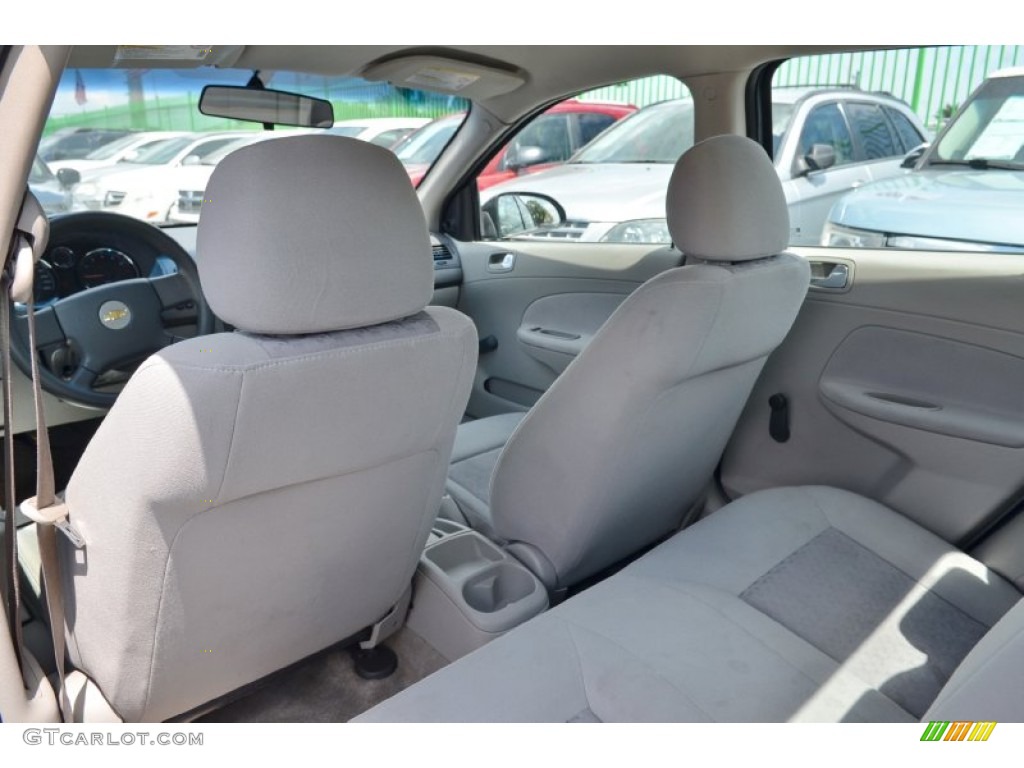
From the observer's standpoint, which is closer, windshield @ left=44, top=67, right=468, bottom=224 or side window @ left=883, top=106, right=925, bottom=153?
windshield @ left=44, top=67, right=468, bottom=224

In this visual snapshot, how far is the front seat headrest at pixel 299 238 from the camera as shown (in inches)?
47.6

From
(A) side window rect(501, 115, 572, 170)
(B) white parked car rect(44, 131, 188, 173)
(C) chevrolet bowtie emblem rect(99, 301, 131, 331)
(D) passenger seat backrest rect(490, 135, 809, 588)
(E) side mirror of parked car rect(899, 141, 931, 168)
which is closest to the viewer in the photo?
(D) passenger seat backrest rect(490, 135, 809, 588)

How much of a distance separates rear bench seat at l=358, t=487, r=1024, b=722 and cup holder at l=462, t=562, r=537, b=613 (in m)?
0.32

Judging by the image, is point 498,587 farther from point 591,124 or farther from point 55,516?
point 591,124

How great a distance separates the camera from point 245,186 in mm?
1214

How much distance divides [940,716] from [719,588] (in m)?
0.78

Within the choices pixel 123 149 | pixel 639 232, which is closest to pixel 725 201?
pixel 639 232

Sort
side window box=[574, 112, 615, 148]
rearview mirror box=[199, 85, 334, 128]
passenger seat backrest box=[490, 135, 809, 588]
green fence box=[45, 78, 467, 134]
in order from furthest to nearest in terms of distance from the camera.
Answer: side window box=[574, 112, 615, 148] < green fence box=[45, 78, 467, 134] < rearview mirror box=[199, 85, 334, 128] < passenger seat backrest box=[490, 135, 809, 588]

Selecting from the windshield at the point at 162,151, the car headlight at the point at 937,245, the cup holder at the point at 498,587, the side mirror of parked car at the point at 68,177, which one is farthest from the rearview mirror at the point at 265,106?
the car headlight at the point at 937,245

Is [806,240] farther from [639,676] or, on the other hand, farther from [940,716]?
[940,716]

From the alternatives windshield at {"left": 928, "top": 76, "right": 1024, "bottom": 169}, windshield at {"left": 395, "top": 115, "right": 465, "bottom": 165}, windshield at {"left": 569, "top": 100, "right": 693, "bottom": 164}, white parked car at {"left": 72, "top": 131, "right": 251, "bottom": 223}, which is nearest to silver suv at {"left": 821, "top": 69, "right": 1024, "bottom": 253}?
windshield at {"left": 928, "top": 76, "right": 1024, "bottom": 169}

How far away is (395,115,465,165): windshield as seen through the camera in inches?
132

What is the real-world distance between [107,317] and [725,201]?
1605mm

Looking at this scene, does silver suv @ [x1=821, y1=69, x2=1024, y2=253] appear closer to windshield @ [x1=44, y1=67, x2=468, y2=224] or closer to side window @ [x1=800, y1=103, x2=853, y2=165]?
side window @ [x1=800, y1=103, x2=853, y2=165]
